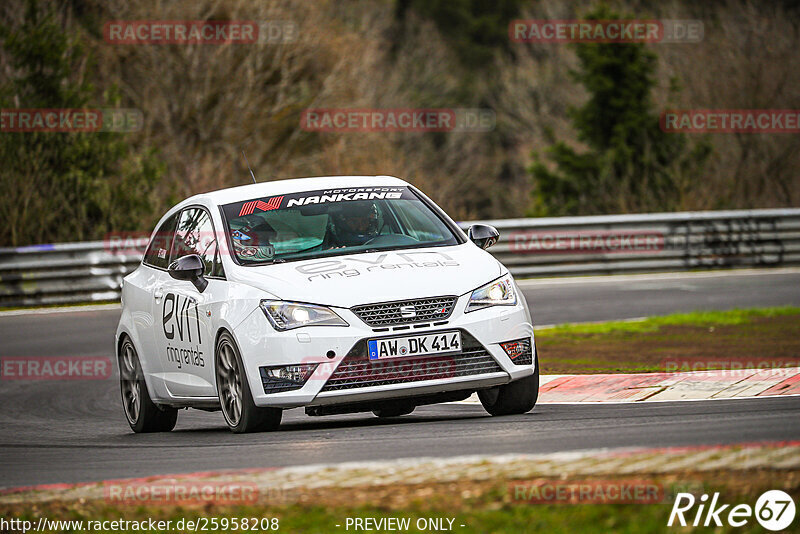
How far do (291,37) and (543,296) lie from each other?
21725mm

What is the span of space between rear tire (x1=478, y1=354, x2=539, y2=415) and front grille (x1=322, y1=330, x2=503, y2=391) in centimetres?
65

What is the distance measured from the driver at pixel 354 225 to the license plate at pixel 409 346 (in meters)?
1.19

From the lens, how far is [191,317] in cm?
946

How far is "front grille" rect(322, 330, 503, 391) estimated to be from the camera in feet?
27.5

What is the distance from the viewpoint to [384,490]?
590 cm

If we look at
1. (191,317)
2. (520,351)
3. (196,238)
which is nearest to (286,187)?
(196,238)

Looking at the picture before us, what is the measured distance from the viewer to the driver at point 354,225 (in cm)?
946

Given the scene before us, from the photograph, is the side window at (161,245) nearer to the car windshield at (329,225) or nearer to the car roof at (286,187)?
the car roof at (286,187)

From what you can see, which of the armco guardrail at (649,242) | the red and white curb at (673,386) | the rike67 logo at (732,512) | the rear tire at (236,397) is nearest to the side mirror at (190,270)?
the rear tire at (236,397)

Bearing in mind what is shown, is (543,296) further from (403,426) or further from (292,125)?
(292,125)

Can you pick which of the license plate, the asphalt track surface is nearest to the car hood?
the license plate

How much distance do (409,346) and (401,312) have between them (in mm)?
214

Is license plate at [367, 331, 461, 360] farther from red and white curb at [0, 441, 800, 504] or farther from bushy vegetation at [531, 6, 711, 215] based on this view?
bushy vegetation at [531, 6, 711, 215]

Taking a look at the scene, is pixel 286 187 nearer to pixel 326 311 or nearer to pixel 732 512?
pixel 326 311
